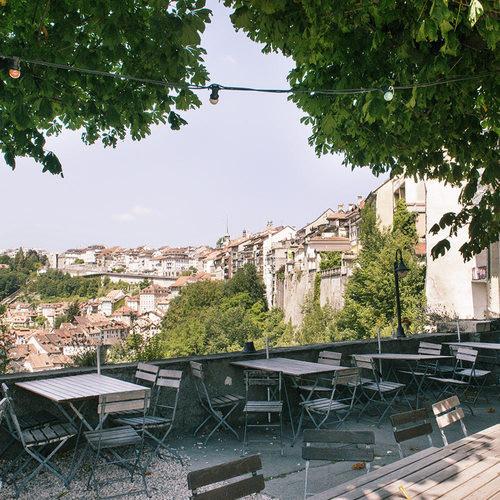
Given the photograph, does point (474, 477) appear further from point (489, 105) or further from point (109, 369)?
point (109, 369)

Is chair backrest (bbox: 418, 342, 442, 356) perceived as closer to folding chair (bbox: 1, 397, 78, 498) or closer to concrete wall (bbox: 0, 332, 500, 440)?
concrete wall (bbox: 0, 332, 500, 440)

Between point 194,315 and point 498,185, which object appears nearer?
point 498,185

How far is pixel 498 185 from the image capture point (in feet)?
21.8

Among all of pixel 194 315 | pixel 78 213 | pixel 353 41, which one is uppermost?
pixel 78 213

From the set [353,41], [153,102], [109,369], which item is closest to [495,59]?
[353,41]

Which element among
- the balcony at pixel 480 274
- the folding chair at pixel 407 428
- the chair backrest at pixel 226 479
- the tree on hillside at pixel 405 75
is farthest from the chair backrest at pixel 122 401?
the balcony at pixel 480 274

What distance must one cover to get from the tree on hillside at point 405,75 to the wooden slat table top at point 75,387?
131 inches

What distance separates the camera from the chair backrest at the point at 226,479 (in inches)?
102

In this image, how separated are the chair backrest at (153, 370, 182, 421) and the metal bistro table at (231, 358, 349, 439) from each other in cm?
92

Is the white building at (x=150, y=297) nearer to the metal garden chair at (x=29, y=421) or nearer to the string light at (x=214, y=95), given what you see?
the metal garden chair at (x=29, y=421)

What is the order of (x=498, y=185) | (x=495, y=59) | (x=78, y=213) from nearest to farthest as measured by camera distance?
(x=495, y=59), (x=498, y=185), (x=78, y=213)

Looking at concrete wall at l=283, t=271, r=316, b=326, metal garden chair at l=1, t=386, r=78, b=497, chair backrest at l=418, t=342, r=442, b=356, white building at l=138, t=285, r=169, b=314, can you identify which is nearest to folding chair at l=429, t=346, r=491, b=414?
chair backrest at l=418, t=342, r=442, b=356

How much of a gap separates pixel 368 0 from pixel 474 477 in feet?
11.4

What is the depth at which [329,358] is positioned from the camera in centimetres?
752
